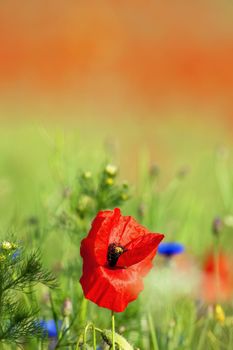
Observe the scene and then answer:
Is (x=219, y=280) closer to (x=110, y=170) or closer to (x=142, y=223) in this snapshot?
(x=142, y=223)

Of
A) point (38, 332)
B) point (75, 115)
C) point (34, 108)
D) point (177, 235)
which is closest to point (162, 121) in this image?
point (75, 115)

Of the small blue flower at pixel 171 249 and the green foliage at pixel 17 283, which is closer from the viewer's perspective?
the green foliage at pixel 17 283

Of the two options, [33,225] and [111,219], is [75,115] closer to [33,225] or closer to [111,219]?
[33,225]

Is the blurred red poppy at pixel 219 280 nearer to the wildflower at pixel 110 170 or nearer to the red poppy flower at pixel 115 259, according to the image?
the wildflower at pixel 110 170

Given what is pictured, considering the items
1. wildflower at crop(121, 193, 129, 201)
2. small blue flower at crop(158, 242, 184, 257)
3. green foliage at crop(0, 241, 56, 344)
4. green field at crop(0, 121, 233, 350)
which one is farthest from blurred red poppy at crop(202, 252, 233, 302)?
green foliage at crop(0, 241, 56, 344)

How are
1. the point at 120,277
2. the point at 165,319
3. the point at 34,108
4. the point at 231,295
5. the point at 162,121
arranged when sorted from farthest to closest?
the point at 34,108 → the point at 162,121 → the point at 231,295 → the point at 165,319 → the point at 120,277

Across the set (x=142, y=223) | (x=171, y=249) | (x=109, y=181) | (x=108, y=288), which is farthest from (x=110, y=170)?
(x=108, y=288)

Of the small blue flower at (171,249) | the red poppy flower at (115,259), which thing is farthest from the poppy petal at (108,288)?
the small blue flower at (171,249)
